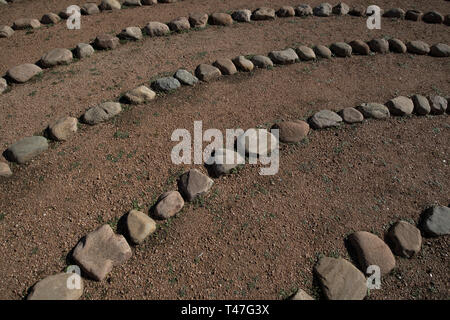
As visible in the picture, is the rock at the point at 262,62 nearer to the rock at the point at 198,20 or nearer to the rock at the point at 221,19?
the rock at the point at 221,19

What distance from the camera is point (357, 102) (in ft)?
17.3

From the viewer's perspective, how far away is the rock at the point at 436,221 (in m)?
3.68

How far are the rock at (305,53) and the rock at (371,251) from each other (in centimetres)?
380

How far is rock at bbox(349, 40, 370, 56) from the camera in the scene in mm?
6348

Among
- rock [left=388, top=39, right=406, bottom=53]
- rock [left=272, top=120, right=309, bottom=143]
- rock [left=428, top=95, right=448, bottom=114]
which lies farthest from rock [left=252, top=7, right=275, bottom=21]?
rock [left=428, top=95, right=448, bottom=114]

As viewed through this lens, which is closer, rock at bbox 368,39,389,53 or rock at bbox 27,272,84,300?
rock at bbox 27,272,84,300

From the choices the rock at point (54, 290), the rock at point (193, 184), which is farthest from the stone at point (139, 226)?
the rock at point (54, 290)

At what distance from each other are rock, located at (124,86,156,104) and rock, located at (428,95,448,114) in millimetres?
4772

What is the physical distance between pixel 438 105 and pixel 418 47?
2.06 meters

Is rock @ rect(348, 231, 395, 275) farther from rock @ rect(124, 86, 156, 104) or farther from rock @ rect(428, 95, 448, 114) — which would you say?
rock @ rect(124, 86, 156, 104)

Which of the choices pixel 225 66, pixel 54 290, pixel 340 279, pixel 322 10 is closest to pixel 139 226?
pixel 54 290

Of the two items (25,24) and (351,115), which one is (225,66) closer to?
(351,115)

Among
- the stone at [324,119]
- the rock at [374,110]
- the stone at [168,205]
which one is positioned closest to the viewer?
the stone at [168,205]

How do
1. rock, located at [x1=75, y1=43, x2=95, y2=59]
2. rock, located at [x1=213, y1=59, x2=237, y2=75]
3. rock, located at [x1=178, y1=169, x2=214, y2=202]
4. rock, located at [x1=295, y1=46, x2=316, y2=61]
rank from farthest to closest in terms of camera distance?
rock, located at [x1=295, y1=46, x2=316, y2=61] → rock, located at [x1=75, y1=43, x2=95, y2=59] → rock, located at [x1=213, y1=59, x2=237, y2=75] → rock, located at [x1=178, y1=169, x2=214, y2=202]
